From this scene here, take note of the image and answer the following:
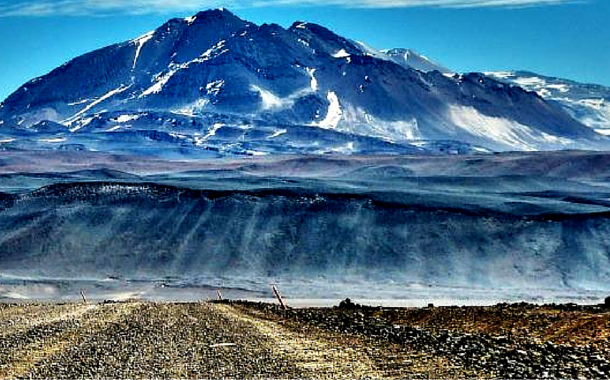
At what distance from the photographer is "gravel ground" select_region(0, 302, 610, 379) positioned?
15734 mm

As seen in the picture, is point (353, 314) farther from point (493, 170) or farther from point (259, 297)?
point (493, 170)

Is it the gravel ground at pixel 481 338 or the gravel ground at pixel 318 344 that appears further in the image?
the gravel ground at pixel 318 344

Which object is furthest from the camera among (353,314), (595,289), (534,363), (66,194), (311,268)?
(66,194)

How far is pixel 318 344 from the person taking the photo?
18.7 m

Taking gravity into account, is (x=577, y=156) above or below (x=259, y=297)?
above

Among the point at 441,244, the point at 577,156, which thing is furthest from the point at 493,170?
the point at 441,244

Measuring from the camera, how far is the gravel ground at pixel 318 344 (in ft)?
51.6

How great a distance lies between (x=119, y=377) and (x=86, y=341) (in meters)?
4.05

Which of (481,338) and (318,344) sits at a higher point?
(481,338)

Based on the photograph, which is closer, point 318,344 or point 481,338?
point 481,338

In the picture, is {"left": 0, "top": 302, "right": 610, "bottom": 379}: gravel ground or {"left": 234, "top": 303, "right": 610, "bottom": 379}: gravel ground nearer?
{"left": 234, "top": 303, "right": 610, "bottom": 379}: gravel ground

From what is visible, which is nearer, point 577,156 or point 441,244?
point 441,244

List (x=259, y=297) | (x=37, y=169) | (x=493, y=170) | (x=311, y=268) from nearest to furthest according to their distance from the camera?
1. (x=259, y=297)
2. (x=311, y=268)
3. (x=493, y=170)
4. (x=37, y=169)

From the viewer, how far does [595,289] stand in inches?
2029
